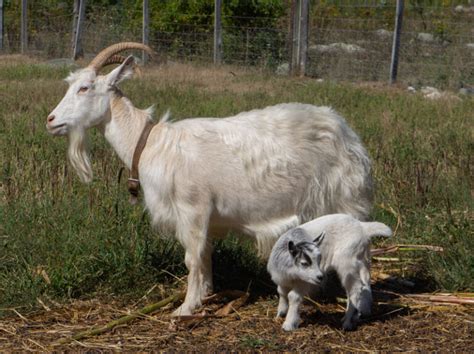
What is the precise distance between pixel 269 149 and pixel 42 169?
2920 millimetres

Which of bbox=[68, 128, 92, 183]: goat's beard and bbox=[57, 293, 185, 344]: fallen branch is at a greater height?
bbox=[68, 128, 92, 183]: goat's beard

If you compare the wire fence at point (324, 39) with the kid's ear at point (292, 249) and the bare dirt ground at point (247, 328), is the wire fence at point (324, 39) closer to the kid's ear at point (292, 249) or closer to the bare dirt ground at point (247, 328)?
the bare dirt ground at point (247, 328)

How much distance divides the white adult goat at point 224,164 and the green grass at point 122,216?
1.48 ft

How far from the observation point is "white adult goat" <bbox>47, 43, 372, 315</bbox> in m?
6.05

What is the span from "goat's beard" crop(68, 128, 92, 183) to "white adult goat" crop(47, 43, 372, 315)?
0.01 metres

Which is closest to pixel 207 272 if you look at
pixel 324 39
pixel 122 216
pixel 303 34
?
pixel 122 216

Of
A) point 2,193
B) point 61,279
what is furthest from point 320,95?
point 61,279

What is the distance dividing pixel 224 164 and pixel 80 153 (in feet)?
3.89

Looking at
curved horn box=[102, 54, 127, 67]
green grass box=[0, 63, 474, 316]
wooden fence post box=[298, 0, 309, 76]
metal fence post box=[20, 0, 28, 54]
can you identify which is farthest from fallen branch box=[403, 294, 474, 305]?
metal fence post box=[20, 0, 28, 54]

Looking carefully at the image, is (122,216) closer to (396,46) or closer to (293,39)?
(396,46)

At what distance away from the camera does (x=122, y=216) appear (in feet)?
22.1

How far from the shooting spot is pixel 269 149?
6164 millimetres

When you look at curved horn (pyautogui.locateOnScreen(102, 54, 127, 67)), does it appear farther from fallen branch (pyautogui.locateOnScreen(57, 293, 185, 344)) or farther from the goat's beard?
fallen branch (pyautogui.locateOnScreen(57, 293, 185, 344))

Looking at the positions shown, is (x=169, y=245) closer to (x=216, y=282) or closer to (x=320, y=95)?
(x=216, y=282)
